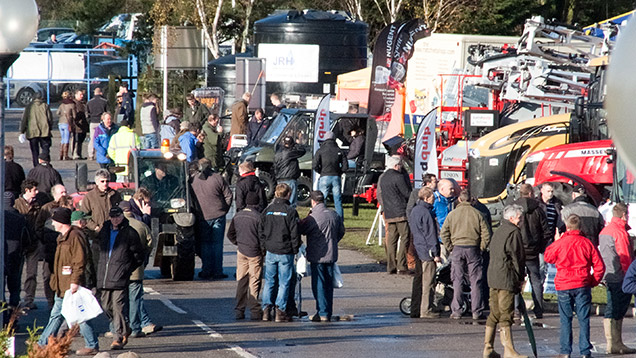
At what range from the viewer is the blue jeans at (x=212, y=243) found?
622 inches

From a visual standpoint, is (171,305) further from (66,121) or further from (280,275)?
(66,121)

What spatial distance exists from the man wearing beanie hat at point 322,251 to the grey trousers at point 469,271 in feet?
4.93

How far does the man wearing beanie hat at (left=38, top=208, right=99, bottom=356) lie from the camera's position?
→ 10.3m

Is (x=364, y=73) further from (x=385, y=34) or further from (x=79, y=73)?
(x=79, y=73)

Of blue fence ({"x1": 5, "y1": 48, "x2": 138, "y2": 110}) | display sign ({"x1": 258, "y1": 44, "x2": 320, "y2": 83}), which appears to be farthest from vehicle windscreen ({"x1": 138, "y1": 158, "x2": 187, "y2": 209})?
blue fence ({"x1": 5, "y1": 48, "x2": 138, "y2": 110})

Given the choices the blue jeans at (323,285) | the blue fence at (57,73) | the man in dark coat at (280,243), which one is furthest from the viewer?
the blue fence at (57,73)

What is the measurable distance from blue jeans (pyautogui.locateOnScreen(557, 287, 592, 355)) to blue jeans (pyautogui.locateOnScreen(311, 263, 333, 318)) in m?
3.03

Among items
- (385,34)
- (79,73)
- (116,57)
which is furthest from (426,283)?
(116,57)

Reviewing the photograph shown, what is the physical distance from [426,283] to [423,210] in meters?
0.92

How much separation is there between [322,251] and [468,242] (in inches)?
70.3

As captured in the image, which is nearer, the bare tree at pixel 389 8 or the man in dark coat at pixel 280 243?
the man in dark coat at pixel 280 243

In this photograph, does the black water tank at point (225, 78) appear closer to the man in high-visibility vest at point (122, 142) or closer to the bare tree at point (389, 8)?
the bare tree at point (389, 8)

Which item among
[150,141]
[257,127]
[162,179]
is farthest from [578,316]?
[150,141]

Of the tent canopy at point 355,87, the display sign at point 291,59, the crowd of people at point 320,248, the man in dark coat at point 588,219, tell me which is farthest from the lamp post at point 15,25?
the display sign at point 291,59
